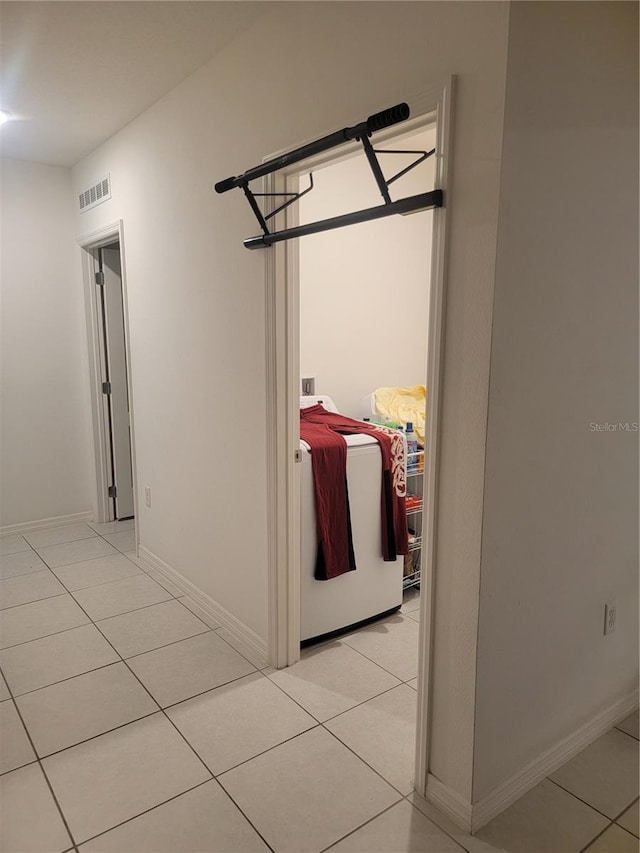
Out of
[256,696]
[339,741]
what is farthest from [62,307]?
[339,741]

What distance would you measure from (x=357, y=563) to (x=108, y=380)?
2572 mm

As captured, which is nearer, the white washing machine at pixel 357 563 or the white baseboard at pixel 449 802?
the white baseboard at pixel 449 802

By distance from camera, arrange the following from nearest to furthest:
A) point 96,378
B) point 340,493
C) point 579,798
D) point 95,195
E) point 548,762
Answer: point 579,798 → point 548,762 → point 340,493 → point 95,195 → point 96,378

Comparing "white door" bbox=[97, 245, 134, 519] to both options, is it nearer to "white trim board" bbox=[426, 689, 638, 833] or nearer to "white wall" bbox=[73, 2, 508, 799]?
"white wall" bbox=[73, 2, 508, 799]

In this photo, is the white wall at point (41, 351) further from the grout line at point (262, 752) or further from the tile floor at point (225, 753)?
the grout line at point (262, 752)

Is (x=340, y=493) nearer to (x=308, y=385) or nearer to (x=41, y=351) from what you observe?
(x=308, y=385)

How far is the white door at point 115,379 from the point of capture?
4.28m

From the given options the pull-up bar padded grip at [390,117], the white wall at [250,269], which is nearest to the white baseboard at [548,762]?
the white wall at [250,269]

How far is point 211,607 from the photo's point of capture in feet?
9.80

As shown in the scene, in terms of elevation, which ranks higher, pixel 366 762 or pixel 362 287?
pixel 362 287

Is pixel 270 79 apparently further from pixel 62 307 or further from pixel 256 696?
pixel 62 307

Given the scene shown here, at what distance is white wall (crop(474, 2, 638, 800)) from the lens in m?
1.51

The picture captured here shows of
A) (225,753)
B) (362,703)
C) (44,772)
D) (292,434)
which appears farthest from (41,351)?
(362,703)

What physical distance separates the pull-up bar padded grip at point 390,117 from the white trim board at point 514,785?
6.37ft
